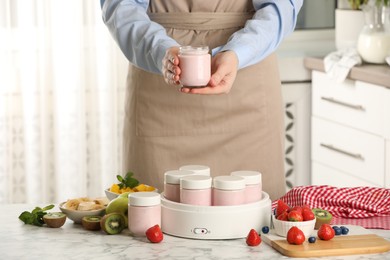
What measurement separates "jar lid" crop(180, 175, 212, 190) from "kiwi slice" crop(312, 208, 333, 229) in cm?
27

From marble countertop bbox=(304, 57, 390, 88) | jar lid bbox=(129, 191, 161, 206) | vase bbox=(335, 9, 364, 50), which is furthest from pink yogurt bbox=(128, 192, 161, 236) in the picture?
vase bbox=(335, 9, 364, 50)

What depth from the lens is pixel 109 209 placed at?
2.10 meters

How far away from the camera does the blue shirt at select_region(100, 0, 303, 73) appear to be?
245 cm

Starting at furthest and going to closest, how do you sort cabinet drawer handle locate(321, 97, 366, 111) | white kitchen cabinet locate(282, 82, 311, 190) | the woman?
white kitchen cabinet locate(282, 82, 311, 190) < cabinet drawer handle locate(321, 97, 366, 111) < the woman

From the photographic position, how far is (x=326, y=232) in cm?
192

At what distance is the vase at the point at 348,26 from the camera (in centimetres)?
429

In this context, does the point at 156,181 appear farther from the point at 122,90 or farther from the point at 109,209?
the point at 122,90

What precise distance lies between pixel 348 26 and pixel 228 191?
252 cm

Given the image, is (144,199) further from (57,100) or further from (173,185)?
(57,100)

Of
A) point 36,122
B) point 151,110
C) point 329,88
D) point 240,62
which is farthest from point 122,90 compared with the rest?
point 240,62

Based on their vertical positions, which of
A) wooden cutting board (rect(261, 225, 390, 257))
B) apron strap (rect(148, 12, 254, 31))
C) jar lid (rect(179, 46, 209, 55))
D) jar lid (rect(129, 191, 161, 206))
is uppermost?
apron strap (rect(148, 12, 254, 31))

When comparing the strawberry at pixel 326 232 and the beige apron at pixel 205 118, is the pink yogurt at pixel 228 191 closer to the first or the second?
the strawberry at pixel 326 232

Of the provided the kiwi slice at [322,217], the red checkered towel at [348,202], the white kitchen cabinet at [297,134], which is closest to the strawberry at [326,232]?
the kiwi slice at [322,217]

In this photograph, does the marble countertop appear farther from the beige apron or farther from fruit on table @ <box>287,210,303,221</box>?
fruit on table @ <box>287,210,303,221</box>
